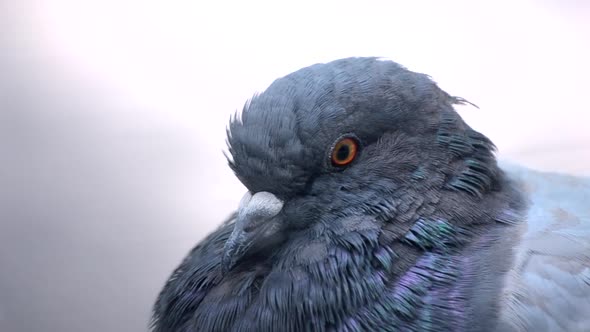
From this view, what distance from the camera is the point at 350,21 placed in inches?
124

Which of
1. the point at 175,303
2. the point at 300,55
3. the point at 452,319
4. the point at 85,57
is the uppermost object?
the point at 85,57

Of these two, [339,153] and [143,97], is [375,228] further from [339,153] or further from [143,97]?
[143,97]

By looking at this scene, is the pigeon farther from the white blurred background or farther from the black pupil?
the white blurred background

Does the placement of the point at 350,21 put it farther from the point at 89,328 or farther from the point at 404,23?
the point at 89,328

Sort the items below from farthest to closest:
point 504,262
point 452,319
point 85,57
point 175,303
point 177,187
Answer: point 177,187, point 85,57, point 175,303, point 504,262, point 452,319

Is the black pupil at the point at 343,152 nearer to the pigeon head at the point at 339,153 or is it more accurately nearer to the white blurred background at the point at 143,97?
the pigeon head at the point at 339,153

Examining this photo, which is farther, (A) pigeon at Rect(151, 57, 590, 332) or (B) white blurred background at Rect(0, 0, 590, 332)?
(B) white blurred background at Rect(0, 0, 590, 332)

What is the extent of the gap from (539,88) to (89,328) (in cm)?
252

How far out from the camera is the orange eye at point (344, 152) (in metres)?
1.61

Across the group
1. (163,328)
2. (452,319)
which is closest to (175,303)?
(163,328)

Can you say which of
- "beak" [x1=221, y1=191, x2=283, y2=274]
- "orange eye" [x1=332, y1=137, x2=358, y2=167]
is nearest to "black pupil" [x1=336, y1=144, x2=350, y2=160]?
"orange eye" [x1=332, y1=137, x2=358, y2=167]

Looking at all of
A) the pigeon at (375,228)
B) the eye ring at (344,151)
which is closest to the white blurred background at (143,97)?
the pigeon at (375,228)

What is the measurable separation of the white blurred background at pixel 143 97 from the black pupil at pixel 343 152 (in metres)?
1.55

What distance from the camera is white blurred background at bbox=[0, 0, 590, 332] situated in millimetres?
2957
